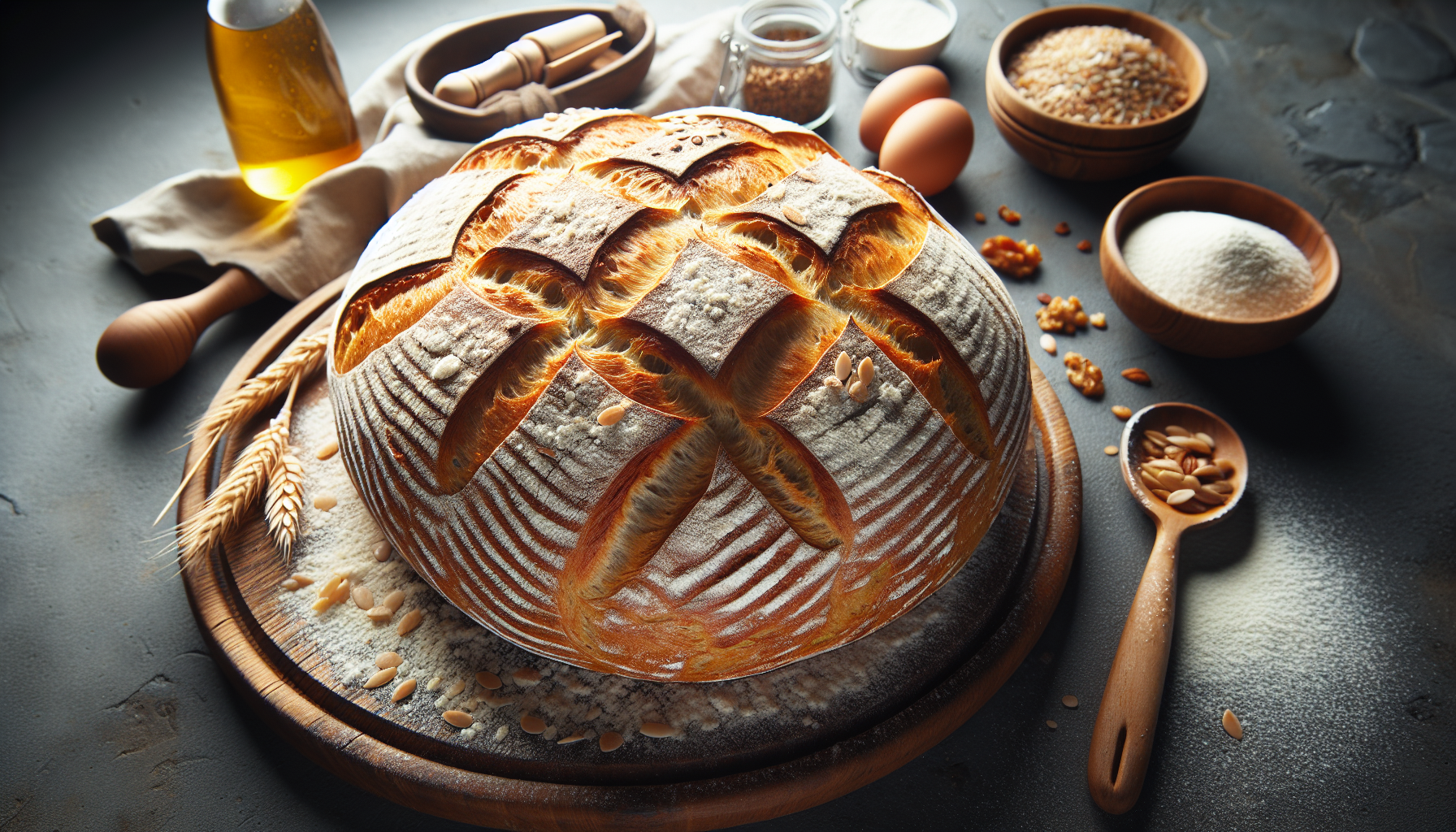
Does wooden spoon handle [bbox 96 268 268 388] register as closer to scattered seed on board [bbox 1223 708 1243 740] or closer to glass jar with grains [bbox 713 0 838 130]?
Result: glass jar with grains [bbox 713 0 838 130]

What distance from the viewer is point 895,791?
1210mm

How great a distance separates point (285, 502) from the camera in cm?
136

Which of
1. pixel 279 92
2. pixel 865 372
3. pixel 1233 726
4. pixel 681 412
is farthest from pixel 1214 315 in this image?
pixel 279 92

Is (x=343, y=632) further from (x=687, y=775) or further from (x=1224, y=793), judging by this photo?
(x=1224, y=793)

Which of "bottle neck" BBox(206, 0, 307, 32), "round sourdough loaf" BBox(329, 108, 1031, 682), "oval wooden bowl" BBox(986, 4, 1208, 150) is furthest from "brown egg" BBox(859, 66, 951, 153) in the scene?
"bottle neck" BBox(206, 0, 307, 32)

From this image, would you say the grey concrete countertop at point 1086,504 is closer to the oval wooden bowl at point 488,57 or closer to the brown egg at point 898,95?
the brown egg at point 898,95

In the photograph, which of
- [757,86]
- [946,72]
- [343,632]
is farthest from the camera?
[946,72]

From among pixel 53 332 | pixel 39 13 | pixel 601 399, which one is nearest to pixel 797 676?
pixel 601 399

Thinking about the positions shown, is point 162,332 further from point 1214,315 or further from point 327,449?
point 1214,315

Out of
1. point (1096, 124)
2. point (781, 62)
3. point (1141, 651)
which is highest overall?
point (781, 62)

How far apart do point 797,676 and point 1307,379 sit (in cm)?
122

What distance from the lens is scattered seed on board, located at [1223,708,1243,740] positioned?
4.10 feet

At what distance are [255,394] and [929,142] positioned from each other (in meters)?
1.38

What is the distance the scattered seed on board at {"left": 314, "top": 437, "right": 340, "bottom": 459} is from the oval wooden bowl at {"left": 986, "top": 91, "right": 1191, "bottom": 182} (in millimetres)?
1567
